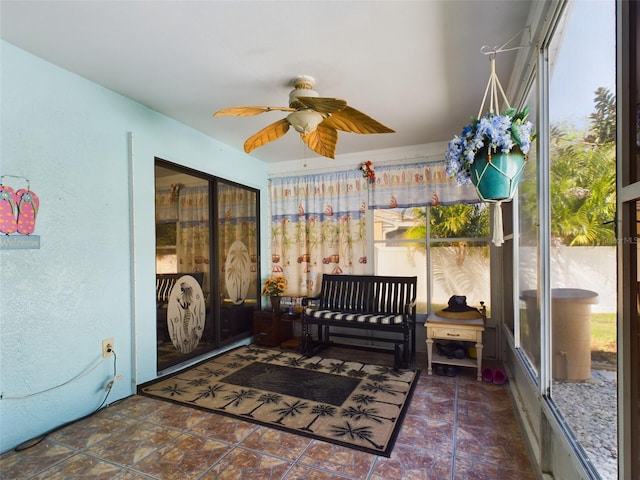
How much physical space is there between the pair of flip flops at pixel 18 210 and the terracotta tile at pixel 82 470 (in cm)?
142

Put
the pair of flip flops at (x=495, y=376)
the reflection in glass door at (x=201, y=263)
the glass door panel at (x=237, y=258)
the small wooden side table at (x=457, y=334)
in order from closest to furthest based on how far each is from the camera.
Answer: the pair of flip flops at (x=495, y=376) → the small wooden side table at (x=457, y=334) → the reflection in glass door at (x=201, y=263) → the glass door panel at (x=237, y=258)

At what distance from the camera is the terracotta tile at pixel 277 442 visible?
79.2 inches

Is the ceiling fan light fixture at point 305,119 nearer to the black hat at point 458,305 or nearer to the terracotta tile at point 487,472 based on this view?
the terracotta tile at point 487,472

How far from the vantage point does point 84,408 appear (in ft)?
8.04

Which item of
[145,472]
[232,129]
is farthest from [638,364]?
[232,129]

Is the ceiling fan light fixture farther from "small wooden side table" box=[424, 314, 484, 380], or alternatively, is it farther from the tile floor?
"small wooden side table" box=[424, 314, 484, 380]

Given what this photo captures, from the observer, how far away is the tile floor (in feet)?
5.99

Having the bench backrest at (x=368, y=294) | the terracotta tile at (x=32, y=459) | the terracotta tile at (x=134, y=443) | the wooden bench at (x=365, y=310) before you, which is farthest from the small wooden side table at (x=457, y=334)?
the terracotta tile at (x=32, y=459)

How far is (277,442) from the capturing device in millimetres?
2115

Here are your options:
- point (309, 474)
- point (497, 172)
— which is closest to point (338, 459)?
point (309, 474)

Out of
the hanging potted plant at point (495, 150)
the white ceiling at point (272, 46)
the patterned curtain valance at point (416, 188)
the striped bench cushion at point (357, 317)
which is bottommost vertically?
the striped bench cushion at point (357, 317)

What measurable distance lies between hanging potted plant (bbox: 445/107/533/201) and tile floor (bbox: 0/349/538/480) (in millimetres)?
1558

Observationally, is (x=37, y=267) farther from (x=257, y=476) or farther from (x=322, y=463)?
(x=322, y=463)

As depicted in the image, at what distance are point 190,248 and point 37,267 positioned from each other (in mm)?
1487
